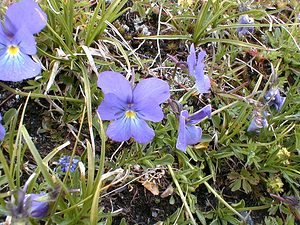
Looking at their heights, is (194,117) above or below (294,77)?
above

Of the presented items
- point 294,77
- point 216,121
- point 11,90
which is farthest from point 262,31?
point 11,90

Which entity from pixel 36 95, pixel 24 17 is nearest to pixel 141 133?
pixel 36 95

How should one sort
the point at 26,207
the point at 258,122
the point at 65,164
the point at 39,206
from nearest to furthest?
the point at 26,207 < the point at 39,206 < the point at 65,164 < the point at 258,122

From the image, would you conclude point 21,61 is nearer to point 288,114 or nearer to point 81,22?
point 81,22

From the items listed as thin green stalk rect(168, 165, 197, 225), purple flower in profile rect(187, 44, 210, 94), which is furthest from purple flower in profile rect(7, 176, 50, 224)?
purple flower in profile rect(187, 44, 210, 94)

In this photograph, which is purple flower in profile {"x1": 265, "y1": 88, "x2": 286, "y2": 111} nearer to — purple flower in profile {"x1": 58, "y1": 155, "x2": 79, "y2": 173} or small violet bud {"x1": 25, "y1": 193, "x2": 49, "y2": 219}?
purple flower in profile {"x1": 58, "y1": 155, "x2": 79, "y2": 173}

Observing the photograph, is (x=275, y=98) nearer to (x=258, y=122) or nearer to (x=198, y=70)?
(x=258, y=122)
